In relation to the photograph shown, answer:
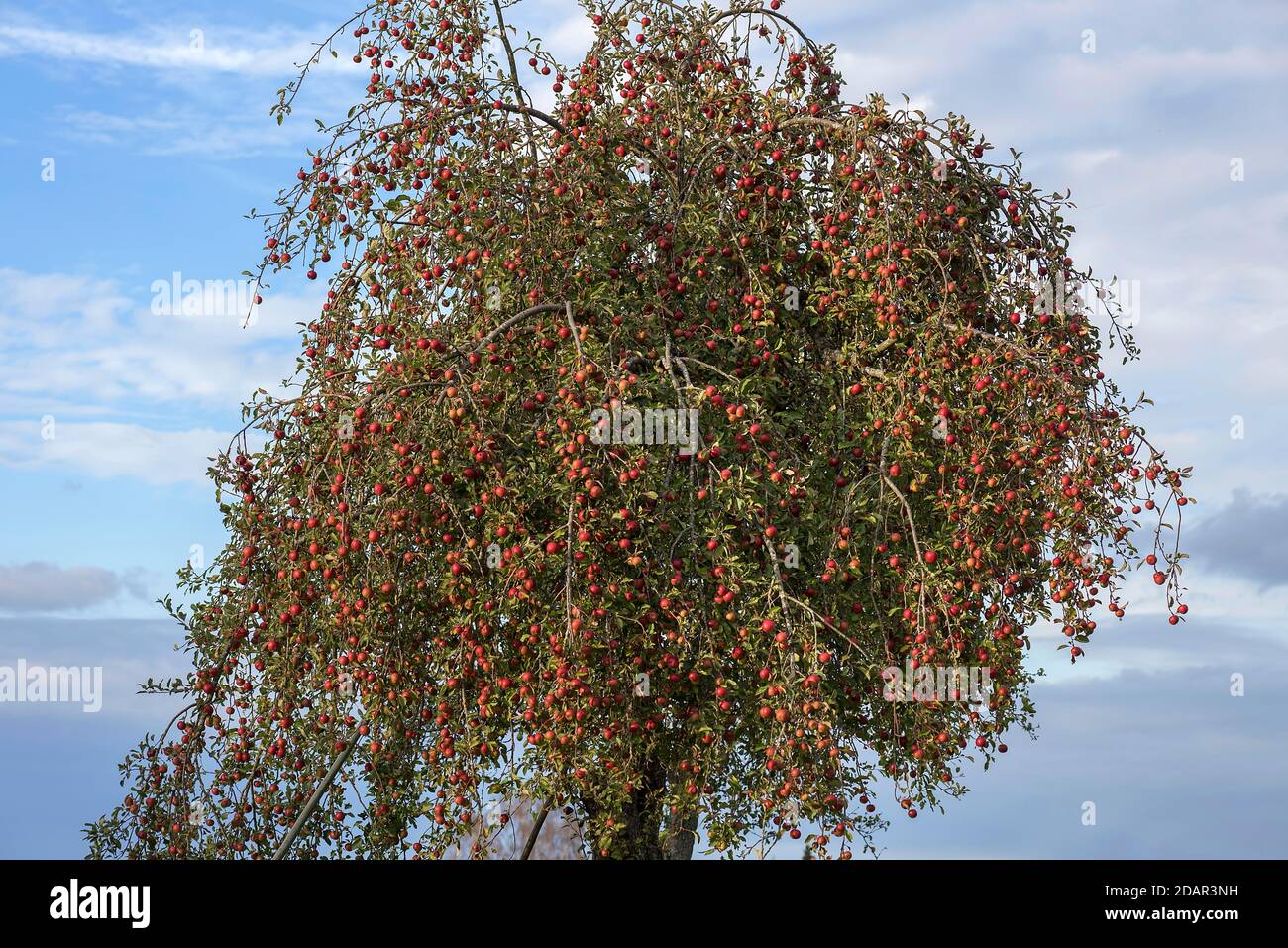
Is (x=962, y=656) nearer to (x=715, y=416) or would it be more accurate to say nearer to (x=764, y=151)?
(x=715, y=416)

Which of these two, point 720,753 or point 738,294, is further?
point 738,294

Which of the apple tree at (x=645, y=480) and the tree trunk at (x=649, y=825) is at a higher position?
the apple tree at (x=645, y=480)

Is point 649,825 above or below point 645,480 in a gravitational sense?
below

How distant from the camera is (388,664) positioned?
8.02m

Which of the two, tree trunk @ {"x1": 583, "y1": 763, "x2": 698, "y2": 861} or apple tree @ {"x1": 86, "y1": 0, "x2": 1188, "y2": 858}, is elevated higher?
apple tree @ {"x1": 86, "y1": 0, "x2": 1188, "y2": 858}
